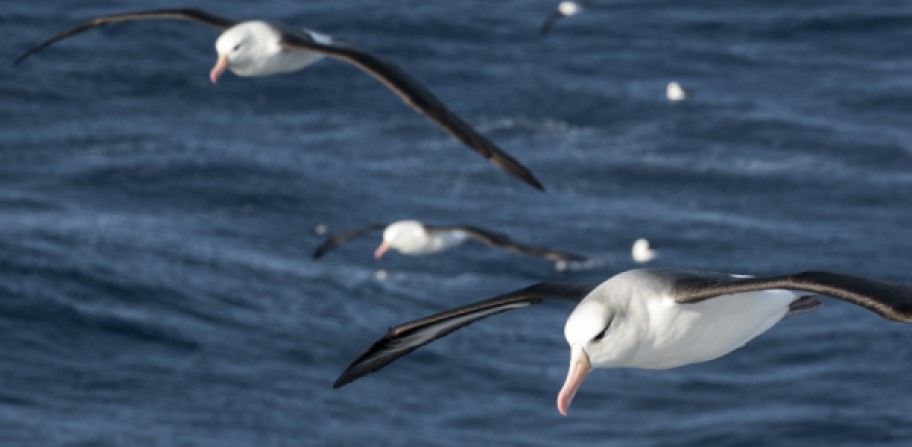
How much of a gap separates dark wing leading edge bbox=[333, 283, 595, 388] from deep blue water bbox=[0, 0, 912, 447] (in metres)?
35.7

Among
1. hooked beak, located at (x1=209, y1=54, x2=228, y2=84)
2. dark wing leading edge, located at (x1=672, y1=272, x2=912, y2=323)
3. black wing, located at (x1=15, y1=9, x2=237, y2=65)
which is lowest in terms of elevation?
dark wing leading edge, located at (x1=672, y1=272, x2=912, y2=323)

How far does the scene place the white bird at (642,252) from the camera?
221 ft

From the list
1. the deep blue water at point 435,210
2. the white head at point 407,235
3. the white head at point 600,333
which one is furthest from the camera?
the deep blue water at point 435,210

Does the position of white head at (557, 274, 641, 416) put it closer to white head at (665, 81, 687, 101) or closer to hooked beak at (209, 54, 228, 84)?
hooked beak at (209, 54, 228, 84)

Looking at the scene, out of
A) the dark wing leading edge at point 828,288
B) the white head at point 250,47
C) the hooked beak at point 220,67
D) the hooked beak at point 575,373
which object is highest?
the white head at point 250,47

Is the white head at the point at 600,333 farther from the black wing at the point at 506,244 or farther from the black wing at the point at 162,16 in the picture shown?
the black wing at the point at 506,244

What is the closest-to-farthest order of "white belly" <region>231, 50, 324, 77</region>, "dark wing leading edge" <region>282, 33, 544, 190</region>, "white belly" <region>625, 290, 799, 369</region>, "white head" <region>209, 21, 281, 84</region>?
"white belly" <region>625, 290, 799, 369</region>
"dark wing leading edge" <region>282, 33, 544, 190</region>
"white head" <region>209, 21, 281, 84</region>
"white belly" <region>231, 50, 324, 77</region>

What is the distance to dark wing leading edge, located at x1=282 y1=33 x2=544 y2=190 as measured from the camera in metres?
15.2

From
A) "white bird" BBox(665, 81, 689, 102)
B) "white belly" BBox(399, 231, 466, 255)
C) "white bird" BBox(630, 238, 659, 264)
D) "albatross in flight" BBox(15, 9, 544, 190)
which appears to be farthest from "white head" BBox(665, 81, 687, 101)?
"albatross in flight" BBox(15, 9, 544, 190)

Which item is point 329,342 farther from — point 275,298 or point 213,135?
point 213,135

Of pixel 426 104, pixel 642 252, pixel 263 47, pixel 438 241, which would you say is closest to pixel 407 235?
pixel 438 241

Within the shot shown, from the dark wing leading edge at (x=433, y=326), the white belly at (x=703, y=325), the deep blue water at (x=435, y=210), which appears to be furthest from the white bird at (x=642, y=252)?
the white belly at (x=703, y=325)

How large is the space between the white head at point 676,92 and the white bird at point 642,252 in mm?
14365

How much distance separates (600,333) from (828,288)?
5.78 ft
